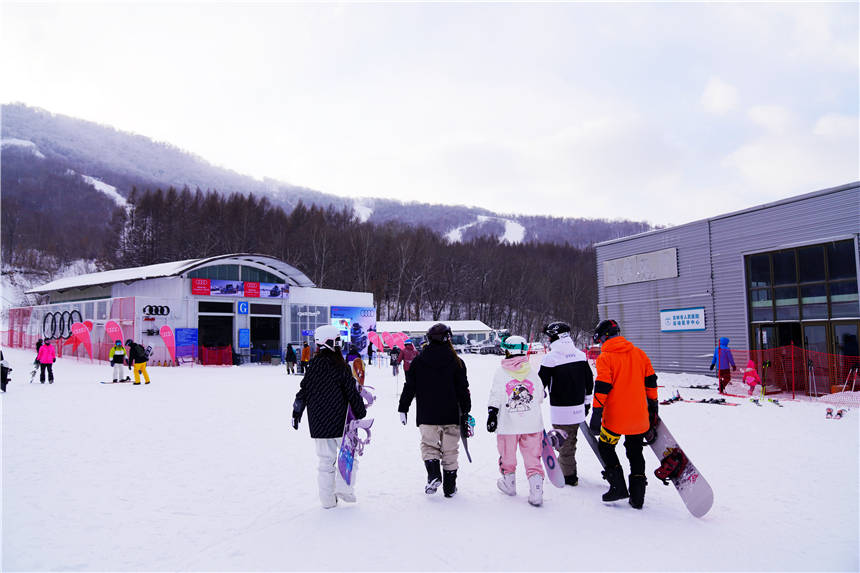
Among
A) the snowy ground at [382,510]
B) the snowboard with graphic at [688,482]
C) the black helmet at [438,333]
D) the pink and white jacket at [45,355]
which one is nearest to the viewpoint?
the snowy ground at [382,510]

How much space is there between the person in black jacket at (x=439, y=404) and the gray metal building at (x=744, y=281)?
47.1ft

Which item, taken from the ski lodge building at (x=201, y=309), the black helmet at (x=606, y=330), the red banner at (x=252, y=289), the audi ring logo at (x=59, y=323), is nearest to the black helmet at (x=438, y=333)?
the black helmet at (x=606, y=330)

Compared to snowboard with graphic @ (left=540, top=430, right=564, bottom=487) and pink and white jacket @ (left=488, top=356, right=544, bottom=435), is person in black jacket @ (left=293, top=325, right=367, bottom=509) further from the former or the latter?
snowboard with graphic @ (left=540, top=430, right=564, bottom=487)

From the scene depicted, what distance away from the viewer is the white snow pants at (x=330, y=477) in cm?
471

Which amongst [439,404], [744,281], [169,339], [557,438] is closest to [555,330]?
[557,438]

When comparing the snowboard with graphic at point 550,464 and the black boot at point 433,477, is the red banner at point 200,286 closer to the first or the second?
the black boot at point 433,477

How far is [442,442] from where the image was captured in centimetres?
509

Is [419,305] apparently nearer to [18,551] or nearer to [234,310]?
[234,310]

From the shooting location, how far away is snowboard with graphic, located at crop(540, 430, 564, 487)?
5.14 metres

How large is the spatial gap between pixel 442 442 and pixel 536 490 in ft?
3.20

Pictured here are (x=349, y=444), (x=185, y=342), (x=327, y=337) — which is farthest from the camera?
(x=185, y=342)

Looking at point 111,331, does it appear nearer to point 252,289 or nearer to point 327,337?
point 252,289

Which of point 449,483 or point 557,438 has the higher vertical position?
point 557,438

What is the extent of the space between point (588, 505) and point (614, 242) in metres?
19.6
